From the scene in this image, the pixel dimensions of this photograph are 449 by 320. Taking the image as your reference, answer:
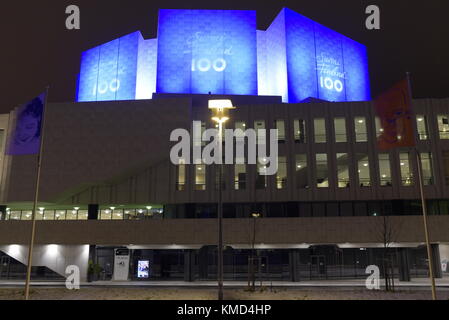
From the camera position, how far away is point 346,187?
157ft

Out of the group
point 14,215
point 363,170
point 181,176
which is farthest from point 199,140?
point 14,215

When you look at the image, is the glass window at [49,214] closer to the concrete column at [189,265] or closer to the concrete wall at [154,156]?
the concrete wall at [154,156]

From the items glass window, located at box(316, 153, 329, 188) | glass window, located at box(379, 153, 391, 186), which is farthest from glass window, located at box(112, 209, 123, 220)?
glass window, located at box(379, 153, 391, 186)

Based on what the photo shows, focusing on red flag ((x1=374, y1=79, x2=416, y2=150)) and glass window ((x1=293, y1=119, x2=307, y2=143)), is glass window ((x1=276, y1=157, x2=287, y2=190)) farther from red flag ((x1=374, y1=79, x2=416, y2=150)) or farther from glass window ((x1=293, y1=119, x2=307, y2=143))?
red flag ((x1=374, y1=79, x2=416, y2=150))

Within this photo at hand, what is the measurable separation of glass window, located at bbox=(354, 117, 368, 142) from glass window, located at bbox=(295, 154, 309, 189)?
6.45m

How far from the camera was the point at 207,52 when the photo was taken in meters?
57.5

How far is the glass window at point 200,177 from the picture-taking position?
48438 millimetres

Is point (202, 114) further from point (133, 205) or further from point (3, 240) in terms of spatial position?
point (3, 240)

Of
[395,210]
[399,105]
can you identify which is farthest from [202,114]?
[399,105]

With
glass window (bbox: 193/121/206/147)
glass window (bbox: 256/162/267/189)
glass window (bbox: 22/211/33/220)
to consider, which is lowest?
glass window (bbox: 22/211/33/220)

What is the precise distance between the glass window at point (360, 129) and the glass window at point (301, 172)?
645 centimetres

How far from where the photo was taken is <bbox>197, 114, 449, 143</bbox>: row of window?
159ft

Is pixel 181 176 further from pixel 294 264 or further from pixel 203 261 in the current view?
pixel 294 264

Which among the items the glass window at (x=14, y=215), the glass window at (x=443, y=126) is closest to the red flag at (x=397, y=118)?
the glass window at (x=443, y=126)
